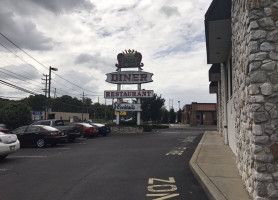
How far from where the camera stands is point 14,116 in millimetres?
27062

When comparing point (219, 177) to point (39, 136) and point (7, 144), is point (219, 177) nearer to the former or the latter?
point (7, 144)

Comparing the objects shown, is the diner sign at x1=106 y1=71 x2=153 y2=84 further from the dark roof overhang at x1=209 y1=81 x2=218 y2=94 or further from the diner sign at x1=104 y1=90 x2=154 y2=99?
the dark roof overhang at x1=209 y1=81 x2=218 y2=94

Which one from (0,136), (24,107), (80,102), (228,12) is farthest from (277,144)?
(80,102)

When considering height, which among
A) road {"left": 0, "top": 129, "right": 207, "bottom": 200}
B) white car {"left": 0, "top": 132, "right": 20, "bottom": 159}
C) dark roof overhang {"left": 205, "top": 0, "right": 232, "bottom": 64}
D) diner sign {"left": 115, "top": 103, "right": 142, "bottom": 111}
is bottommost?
road {"left": 0, "top": 129, "right": 207, "bottom": 200}

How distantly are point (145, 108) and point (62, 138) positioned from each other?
28.9m

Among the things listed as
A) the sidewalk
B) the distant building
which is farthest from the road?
the distant building

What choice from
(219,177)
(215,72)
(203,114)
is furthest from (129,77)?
(203,114)

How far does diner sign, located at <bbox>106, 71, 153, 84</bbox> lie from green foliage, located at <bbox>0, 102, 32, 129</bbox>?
10.9 metres

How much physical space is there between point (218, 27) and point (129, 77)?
2538 cm

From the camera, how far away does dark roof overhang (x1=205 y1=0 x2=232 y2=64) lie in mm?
8073

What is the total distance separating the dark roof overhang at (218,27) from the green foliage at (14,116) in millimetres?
20950

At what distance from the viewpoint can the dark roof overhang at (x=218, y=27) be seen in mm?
8073

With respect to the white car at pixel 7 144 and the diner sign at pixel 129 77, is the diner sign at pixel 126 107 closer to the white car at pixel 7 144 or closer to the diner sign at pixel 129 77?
the diner sign at pixel 129 77

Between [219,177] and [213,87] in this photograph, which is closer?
[219,177]
